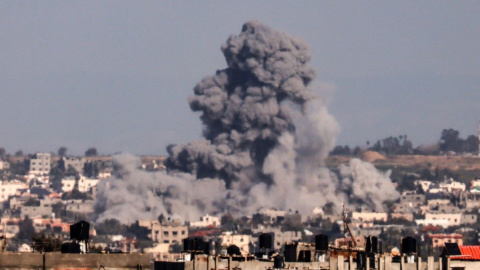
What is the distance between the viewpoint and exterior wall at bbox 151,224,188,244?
163 m

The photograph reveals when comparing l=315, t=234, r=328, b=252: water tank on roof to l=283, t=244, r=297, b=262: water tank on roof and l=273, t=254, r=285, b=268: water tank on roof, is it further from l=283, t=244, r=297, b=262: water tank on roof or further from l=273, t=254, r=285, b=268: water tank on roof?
l=273, t=254, r=285, b=268: water tank on roof

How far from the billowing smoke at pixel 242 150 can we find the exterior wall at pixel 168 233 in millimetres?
10050

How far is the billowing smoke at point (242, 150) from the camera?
17875 cm

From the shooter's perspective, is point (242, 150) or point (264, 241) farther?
point (242, 150)

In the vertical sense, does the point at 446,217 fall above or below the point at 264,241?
above

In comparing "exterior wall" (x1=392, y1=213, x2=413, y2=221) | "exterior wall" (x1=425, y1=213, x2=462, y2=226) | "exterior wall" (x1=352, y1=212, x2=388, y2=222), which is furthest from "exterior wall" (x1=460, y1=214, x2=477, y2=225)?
"exterior wall" (x1=352, y1=212, x2=388, y2=222)

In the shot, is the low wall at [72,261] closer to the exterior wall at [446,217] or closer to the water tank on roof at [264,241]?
the water tank on roof at [264,241]

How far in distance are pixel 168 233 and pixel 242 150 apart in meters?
19.3

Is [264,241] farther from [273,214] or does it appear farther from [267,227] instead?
[273,214]

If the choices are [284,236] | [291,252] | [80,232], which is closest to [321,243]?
[291,252]

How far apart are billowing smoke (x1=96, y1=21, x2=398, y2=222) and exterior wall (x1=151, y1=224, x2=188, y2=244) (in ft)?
33.0

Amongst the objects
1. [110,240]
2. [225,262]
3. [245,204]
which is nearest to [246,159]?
[245,204]

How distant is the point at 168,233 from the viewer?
6560 inches

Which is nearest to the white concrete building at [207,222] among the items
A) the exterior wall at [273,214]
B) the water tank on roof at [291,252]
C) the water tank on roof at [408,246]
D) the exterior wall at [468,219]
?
the exterior wall at [273,214]
